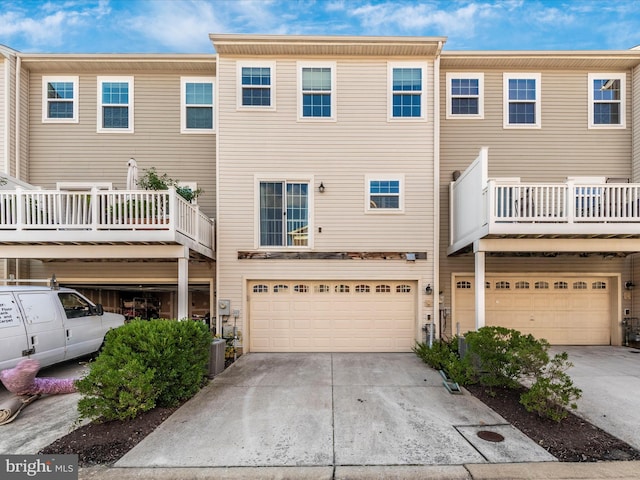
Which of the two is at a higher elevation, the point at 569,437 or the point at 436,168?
the point at 436,168

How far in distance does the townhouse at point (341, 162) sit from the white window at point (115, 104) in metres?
0.04

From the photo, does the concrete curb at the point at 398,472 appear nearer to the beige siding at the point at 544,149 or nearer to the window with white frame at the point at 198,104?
the beige siding at the point at 544,149

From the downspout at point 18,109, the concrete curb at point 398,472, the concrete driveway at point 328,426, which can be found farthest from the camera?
the downspout at point 18,109

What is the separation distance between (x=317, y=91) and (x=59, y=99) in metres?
7.33

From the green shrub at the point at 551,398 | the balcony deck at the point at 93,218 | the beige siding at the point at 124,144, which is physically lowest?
the green shrub at the point at 551,398

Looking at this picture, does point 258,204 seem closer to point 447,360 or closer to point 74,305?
point 74,305

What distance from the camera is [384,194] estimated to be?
9.08 metres

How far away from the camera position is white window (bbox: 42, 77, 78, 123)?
Answer: 9.55m

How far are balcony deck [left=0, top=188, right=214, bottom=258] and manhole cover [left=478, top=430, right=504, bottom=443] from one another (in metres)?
6.20

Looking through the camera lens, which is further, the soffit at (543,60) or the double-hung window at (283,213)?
the soffit at (543,60)

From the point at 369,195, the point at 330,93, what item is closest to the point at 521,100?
the point at 369,195

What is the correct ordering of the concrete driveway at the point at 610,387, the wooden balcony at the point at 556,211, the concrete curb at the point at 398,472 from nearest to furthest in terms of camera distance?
the concrete curb at the point at 398,472 → the concrete driveway at the point at 610,387 → the wooden balcony at the point at 556,211

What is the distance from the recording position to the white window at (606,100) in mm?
9555

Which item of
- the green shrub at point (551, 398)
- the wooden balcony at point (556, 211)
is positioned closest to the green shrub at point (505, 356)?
the green shrub at point (551, 398)
